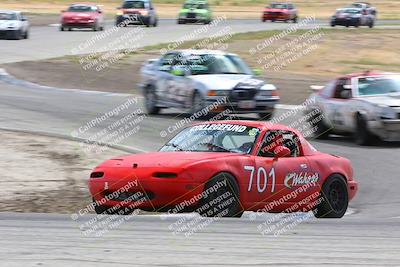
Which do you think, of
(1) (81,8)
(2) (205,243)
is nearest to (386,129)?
(2) (205,243)

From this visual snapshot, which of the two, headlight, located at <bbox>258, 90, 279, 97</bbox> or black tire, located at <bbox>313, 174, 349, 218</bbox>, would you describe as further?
headlight, located at <bbox>258, 90, 279, 97</bbox>

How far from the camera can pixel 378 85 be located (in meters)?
19.5

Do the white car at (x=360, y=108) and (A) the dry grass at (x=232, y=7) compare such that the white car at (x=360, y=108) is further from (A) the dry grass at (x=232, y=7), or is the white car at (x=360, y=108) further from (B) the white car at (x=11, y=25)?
(A) the dry grass at (x=232, y=7)

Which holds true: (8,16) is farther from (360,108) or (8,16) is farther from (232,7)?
(232,7)

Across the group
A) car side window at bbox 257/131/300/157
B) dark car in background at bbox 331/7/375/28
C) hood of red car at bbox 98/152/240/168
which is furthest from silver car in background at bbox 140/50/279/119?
dark car in background at bbox 331/7/375/28

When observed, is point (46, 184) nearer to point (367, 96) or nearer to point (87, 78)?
point (367, 96)

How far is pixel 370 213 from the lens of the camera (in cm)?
1293

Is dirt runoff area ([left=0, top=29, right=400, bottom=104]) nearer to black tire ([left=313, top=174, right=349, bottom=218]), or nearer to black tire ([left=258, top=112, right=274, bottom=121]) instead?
black tire ([left=258, top=112, right=274, bottom=121])

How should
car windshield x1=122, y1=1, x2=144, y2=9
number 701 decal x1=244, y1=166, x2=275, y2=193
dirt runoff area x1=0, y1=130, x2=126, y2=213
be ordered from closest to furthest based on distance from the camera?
number 701 decal x1=244, y1=166, x2=275, y2=193 < dirt runoff area x1=0, y1=130, x2=126, y2=213 < car windshield x1=122, y1=1, x2=144, y2=9

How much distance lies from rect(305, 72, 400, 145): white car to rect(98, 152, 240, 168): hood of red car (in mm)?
7731

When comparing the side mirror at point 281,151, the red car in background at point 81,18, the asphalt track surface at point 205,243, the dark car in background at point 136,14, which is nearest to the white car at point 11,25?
the red car in background at point 81,18

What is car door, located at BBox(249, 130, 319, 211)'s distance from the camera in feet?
37.9

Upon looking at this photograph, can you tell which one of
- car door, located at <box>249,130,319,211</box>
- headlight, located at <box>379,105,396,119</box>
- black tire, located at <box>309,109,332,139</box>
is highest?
car door, located at <box>249,130,319,211</box>

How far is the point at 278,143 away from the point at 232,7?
74.1 metres
